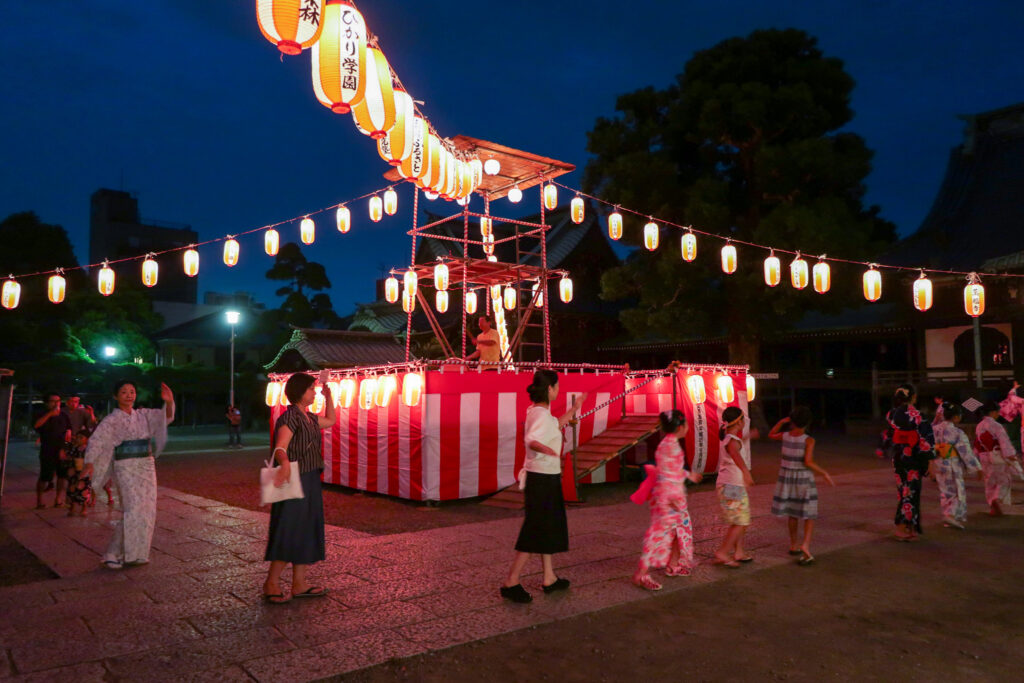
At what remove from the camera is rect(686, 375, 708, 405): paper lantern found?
12.6 meters

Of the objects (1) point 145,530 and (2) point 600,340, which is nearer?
(1) point 145,530

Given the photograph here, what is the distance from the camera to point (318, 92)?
781 cm

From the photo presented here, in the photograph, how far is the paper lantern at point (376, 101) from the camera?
852 cm

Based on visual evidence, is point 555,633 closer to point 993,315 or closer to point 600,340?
point 993,315

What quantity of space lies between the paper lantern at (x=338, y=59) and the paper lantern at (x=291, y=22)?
1.75 ft

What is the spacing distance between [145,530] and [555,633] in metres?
4.44

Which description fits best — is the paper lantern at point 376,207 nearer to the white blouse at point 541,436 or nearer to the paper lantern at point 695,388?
the paper lantern at point 695,388

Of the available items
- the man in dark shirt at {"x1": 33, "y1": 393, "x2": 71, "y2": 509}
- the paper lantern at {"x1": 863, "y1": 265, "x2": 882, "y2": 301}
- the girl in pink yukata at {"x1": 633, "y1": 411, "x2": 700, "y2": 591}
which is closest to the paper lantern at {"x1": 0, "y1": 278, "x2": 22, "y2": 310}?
the man in dark shirt at {"x1": 33, "y1": 393, "x2": 71, "y2": 509}

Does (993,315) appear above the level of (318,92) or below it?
below

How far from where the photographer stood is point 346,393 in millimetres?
12539

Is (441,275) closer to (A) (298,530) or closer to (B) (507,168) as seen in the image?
(B) (507,168)

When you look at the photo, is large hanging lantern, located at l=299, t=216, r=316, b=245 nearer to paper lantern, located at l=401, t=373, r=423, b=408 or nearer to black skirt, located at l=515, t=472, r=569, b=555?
paper lantern, located at l=401, t=373, r=423, b=408

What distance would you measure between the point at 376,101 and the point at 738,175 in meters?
16.5

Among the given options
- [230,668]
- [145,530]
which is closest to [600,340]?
[145,530]
